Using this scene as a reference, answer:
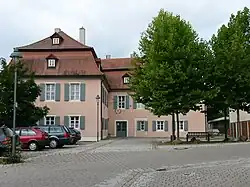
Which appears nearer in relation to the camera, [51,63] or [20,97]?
[20,97]

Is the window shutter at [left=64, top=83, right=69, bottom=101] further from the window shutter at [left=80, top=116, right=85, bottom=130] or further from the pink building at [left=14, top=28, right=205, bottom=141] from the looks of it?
the window shutter at [left=80, top=116, right=85, bottom=130]

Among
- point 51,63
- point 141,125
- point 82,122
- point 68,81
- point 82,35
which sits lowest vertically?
point 141,125

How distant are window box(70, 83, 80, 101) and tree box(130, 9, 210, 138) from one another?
11.1 m

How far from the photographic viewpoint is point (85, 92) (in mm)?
46969

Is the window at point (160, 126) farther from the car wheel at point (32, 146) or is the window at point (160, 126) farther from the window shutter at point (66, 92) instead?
the car wheel at point (32, 146)

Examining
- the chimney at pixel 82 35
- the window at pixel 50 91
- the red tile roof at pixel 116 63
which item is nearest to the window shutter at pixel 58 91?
the window at pixel 50 91

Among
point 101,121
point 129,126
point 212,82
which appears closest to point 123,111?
point 129,126

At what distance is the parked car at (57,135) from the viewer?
108 ft

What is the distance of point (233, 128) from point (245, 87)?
1553 centimetres

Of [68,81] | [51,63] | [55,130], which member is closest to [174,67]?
[55,130]

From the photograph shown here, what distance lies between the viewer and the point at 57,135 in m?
33.3

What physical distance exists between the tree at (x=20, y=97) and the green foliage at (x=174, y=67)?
910cm

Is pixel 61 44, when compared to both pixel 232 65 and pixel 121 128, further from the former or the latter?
pixel 232 65

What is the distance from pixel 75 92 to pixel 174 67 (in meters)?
14.9
